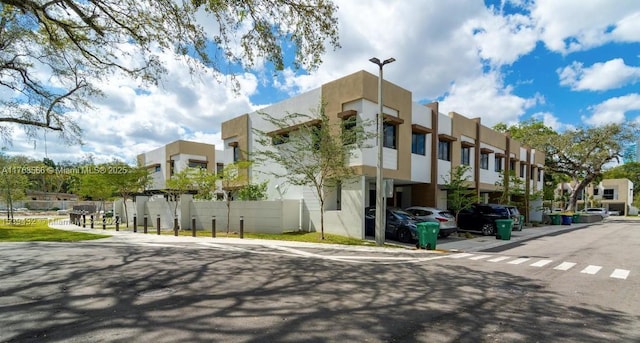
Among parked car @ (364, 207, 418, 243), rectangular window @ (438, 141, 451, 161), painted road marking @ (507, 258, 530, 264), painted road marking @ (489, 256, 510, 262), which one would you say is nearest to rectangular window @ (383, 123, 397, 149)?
parked car @ (364, 207, 418, 243)

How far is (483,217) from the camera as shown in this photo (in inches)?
754

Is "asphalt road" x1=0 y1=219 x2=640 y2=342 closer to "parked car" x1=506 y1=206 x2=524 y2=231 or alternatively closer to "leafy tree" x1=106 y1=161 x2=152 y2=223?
"parked car" x1=506 y1=206 x2=524 y2=231

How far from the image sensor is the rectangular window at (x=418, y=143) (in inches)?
798

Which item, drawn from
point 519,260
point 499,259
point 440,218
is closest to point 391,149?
point 440,218

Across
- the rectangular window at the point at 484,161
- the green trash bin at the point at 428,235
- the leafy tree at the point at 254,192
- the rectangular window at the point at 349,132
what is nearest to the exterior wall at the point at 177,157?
the leafy tree at the point at 254,192

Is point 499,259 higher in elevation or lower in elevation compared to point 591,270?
lower

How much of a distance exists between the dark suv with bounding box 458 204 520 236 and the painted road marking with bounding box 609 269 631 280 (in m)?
9.37

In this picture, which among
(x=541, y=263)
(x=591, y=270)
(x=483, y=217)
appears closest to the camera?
(x=591, y=270)

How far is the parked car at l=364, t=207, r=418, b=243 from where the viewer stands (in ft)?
48.9

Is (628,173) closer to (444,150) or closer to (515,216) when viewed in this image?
(515,216)

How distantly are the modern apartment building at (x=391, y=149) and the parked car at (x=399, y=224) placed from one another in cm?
A: 134

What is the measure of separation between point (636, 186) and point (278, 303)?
4163 inches

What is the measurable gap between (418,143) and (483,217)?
5670mm

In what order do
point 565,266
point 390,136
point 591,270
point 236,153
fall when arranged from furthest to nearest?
point 236,153 < point 390,136 < point 565,266 < point 591,270
